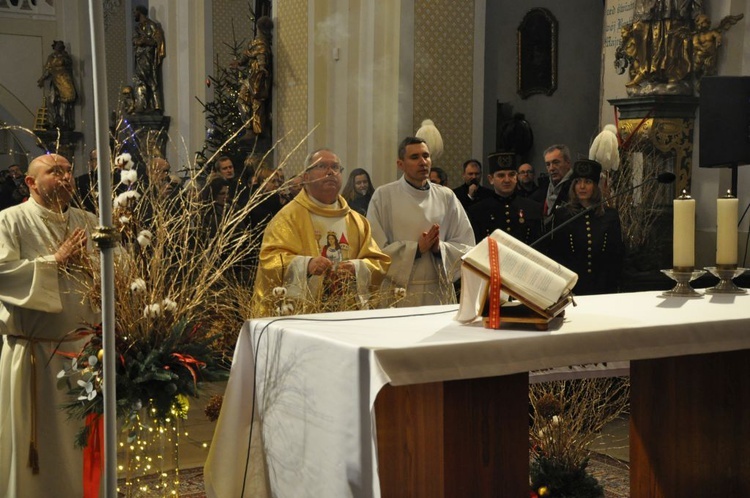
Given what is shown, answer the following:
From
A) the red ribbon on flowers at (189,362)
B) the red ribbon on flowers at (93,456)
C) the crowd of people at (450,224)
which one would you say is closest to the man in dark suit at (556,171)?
the crowd of people at (450,224)

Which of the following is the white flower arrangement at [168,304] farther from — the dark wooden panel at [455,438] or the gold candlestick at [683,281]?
the gold candlestick at [683,281]

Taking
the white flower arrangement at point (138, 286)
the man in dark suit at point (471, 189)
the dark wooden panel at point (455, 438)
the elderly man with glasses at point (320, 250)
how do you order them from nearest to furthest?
1. the dark wooden panel at point (455, 438)
2. the white flower arrangement at point (138, 286)
3. the elderly man with glasses at point (320, 250)
4. the man in dark suit at point (471, 189)

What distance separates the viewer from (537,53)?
1330cm

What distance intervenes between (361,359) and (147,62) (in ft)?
46.2

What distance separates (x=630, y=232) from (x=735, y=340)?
476cm

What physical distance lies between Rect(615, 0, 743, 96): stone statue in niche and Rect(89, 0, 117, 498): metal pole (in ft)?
22.0

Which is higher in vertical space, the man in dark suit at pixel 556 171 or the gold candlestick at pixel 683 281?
the man in dark suit at pixel 556 171

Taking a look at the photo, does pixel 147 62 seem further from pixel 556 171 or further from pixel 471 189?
pixel 556 171

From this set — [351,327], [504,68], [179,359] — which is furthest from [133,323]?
[504,68]

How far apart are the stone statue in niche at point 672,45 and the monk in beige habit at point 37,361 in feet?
17.3

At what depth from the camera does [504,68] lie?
13602 mm

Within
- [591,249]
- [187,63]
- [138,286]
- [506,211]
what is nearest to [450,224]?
[506,211]

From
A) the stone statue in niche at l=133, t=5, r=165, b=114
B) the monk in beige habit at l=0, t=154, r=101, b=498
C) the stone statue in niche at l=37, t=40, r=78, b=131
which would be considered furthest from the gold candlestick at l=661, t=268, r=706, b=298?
the stone statue in niche at l=37, t=40, r=78, b=131

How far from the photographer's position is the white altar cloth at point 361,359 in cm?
274
